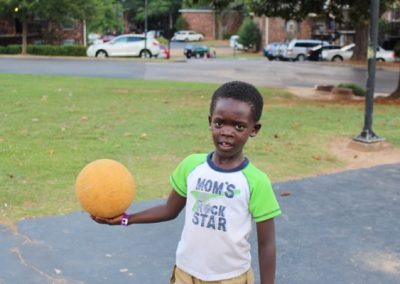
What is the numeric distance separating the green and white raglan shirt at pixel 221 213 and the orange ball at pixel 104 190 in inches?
13.5

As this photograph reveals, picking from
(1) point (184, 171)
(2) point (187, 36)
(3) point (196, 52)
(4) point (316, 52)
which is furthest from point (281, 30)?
(1) point (184, 171)

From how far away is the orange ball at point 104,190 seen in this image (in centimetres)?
259

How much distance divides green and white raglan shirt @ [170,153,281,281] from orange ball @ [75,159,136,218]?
1.12 ft

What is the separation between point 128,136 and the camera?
8.56 m

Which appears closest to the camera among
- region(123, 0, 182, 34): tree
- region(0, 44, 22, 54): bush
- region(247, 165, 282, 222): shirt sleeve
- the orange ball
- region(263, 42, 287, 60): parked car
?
region(247, 165, 282, 222): shirt sleeve

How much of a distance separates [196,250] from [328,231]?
285cm

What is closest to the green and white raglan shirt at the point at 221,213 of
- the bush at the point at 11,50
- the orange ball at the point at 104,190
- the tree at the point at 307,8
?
the orange ball at the point at 104,190

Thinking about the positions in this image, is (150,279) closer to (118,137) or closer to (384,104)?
(118,137)

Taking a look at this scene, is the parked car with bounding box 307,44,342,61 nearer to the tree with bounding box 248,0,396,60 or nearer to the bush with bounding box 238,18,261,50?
the bush with bounding box 238,18,261,50

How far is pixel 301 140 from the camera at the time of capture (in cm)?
869

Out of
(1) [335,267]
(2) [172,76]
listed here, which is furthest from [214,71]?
(1) [335,267]

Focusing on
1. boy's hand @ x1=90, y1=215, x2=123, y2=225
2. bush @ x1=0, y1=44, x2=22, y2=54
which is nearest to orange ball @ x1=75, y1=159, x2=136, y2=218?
boy's hand @ x1=90, y1=215, x2=123, y2=225

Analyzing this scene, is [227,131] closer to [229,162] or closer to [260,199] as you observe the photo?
[229,162]

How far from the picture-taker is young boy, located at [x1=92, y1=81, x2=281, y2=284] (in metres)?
2.32
